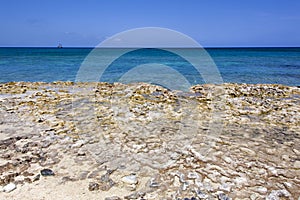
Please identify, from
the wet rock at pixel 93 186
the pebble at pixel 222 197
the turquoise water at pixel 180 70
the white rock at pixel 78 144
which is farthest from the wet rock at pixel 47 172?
the turquoise water at pixel 180 70

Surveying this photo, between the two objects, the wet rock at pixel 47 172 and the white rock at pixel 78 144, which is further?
the white rock at pixel 78 144

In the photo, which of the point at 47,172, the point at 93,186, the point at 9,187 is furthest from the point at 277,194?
the point at 9,187

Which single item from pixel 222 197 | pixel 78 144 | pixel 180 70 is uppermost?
pixel 180 70

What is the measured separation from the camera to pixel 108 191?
3.32 m

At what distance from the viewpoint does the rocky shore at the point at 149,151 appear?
3.35 meters

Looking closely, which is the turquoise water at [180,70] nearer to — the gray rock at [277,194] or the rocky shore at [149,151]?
the rocky shore at [149,151]

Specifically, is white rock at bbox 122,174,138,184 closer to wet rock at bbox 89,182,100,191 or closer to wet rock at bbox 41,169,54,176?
wet rock at bbox 89,182,100,191

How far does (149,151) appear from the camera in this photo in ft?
15.1

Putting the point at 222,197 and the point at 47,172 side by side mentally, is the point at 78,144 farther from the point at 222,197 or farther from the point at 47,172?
the point at 222,197

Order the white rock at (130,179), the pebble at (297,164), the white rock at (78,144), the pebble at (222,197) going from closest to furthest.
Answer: the pebble at (222,197) → the white rock at (130,179) → the pebble at (297,164) → the white rock at (78,144)

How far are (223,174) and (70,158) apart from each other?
2.71 m

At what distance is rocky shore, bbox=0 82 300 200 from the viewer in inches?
132

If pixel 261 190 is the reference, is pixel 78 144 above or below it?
above

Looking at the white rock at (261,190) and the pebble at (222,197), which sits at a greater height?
the white rock at (261,190)
